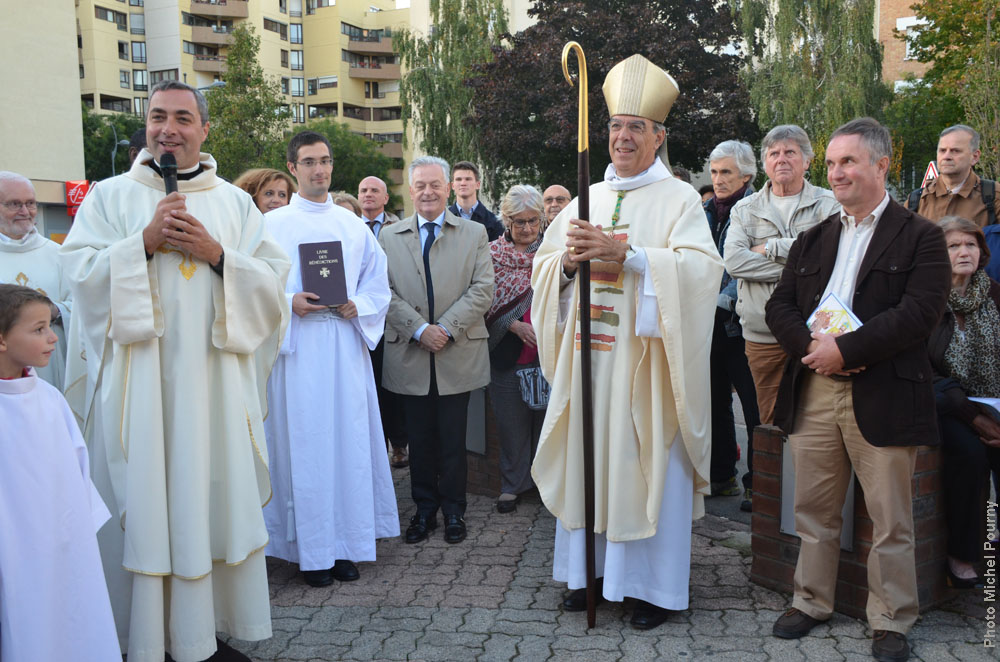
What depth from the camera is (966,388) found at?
13.7ft

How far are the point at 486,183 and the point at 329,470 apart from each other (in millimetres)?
26358

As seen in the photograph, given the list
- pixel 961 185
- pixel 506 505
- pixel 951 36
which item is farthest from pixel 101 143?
pixel 961 185

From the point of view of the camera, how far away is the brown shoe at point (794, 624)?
380cm

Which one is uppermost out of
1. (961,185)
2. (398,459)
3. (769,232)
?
(961,185)

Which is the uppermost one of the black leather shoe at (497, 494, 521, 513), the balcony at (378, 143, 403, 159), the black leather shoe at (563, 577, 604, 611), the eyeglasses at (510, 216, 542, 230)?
the balcony at (378, 143, 403, 159)

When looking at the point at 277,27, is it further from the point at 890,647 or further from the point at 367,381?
the point at 890,647

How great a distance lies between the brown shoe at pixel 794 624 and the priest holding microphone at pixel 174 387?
2.17 meters

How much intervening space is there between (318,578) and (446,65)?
28.7 meters

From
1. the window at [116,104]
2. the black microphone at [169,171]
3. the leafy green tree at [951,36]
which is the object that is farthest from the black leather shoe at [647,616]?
the window at [116,104]

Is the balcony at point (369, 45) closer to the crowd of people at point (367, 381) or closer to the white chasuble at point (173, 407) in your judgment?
the crowd of people at point (367, 381)

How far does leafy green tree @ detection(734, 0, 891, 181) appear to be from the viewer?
23016 millimetres

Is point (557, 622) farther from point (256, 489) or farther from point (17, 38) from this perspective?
point (17, 38)

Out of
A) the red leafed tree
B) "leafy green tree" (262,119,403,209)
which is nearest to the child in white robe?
the red leafed tree

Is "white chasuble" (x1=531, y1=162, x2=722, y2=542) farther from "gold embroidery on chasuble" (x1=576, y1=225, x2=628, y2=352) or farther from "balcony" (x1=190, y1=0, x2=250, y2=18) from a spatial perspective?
"balcony" (x1=190, y1=0, x2=250, y2=18)
